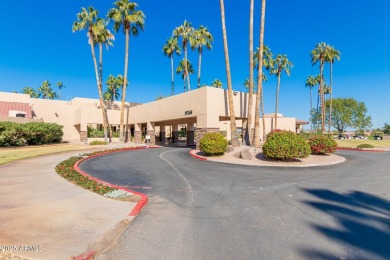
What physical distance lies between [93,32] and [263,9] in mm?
23552

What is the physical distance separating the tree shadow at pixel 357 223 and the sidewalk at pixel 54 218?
4.30 m

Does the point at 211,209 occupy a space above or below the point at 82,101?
below

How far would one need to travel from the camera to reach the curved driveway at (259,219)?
170 inches

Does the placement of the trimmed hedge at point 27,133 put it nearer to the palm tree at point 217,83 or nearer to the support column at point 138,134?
the support column at point 138,134

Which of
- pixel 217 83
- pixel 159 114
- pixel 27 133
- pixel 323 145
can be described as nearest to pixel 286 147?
pixel 323 145

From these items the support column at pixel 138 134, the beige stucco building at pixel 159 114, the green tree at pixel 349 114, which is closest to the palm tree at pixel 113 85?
the beige stucco building at pixel 159 114

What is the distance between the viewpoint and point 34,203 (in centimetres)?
665

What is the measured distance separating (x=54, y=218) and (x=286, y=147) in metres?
12.8

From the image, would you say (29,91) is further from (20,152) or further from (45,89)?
(20,152)

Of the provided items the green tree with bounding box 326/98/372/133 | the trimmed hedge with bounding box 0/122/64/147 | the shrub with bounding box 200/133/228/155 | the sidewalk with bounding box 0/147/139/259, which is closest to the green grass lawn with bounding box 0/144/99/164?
the trimmed hedge with bounding box 0/122/64/147

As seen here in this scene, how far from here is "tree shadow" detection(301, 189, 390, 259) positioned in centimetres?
429

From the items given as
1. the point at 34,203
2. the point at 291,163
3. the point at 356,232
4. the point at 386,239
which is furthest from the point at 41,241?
the point at 291,163

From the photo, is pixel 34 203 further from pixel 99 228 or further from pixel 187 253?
pixel 187 253

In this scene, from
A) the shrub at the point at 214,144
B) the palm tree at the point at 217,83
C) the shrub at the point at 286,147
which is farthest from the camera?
the palm tree at the point at 217,83
